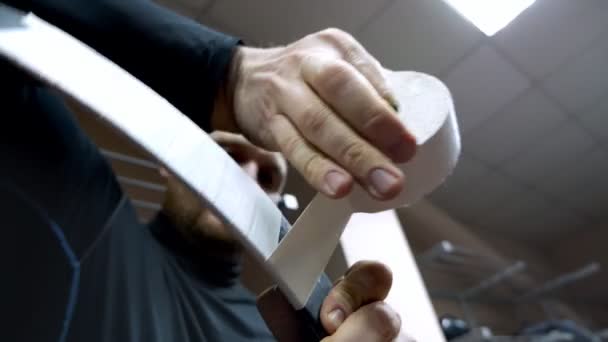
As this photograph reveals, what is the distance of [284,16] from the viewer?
1.22 m

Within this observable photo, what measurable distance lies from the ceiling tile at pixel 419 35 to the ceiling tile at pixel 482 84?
0.07 meters

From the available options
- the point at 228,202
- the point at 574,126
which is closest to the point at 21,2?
the point at 228,202

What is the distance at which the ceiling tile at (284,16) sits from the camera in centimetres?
120

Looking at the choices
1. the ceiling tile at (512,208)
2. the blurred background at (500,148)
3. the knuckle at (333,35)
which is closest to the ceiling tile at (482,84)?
the blurred background at (500,148)

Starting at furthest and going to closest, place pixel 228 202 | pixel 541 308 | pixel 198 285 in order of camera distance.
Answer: pixel 541 308 → pixel 198 285 → pixel 228 202

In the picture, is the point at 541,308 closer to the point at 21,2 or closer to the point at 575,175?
the point at 575,175

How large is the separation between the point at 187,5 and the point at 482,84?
1.03 m

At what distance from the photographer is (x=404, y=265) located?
2.82 feet

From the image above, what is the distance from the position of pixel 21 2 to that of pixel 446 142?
29cm

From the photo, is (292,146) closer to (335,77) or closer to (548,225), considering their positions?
(335,77)

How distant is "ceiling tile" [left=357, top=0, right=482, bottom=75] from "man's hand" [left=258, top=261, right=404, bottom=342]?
1088mm

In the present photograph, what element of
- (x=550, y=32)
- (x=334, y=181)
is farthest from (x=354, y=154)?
(x=550, y=32)

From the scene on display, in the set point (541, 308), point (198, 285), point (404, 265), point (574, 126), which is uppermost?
point (574, 126)

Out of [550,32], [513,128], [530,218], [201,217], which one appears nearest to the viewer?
[201,217]
